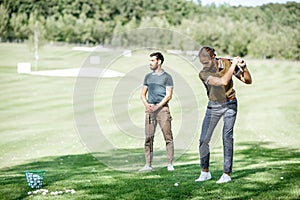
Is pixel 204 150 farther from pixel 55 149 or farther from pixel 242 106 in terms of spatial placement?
pixel 242 106

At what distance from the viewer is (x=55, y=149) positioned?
48.6 ft

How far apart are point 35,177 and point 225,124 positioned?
2.76 m

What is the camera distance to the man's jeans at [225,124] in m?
6.62

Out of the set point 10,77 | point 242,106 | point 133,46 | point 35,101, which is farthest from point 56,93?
point 133,46

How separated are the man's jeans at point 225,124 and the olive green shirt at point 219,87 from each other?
0.30ft

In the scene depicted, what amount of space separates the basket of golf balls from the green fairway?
125 mm

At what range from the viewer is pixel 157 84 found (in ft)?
25.6

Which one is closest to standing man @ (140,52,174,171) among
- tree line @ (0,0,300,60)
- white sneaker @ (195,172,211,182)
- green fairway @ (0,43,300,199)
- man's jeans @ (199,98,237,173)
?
green fairway @ (0,43,300,199)

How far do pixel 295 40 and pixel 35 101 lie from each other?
32029mm

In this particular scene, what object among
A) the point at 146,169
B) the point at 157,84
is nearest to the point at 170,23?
the point at 146,169

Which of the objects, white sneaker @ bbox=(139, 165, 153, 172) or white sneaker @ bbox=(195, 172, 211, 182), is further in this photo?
white sneaker @ bbox=(139, 165, 153, 172)

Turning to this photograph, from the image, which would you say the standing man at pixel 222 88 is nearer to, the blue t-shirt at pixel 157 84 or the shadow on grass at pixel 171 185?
the shadow on grass at pixel 171 185

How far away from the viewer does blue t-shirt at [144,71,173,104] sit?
7.79 metres

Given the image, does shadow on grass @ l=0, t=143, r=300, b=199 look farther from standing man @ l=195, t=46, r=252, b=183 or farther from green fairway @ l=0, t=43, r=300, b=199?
standing man @ l=195, t=46, r=252, b=183
